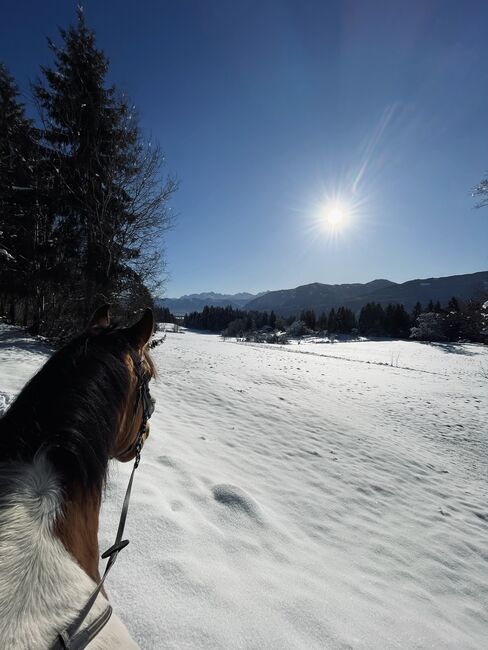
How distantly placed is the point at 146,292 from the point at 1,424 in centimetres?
1226

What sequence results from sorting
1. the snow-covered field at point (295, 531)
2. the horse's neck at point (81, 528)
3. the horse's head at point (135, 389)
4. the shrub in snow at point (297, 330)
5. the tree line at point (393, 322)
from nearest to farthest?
1. the horse's neck at point (81, 528)
2. the horse's head at point (135, 389)
3. the snow-covered field at point (295, 531)
4. the tree line at point (393, 322)
5. the shrub in snow at point (297, 330)

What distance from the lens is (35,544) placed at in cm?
88

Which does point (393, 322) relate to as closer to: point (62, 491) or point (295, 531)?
point (295, 531)

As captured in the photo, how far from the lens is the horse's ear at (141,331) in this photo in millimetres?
1748

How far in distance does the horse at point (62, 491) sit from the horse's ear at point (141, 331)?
0.21 ft

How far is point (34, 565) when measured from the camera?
A: 0.84m

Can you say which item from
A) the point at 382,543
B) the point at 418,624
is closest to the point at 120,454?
the point at 418,624

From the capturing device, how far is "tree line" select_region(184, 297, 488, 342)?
43.7 m

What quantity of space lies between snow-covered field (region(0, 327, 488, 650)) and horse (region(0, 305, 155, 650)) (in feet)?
4.23

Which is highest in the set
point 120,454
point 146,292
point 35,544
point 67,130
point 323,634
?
point 67,130

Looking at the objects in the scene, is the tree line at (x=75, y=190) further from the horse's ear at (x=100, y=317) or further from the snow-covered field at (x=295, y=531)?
the horse's ear at (x=100, y=317)

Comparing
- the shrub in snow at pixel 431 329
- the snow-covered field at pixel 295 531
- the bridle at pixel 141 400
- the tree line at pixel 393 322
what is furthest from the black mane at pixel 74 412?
the shrub in snow at pixel 431 329

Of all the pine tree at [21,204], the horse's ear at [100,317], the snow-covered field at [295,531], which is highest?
the pine tree at [21,204]

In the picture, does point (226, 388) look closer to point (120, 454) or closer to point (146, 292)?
point (146, 292)
